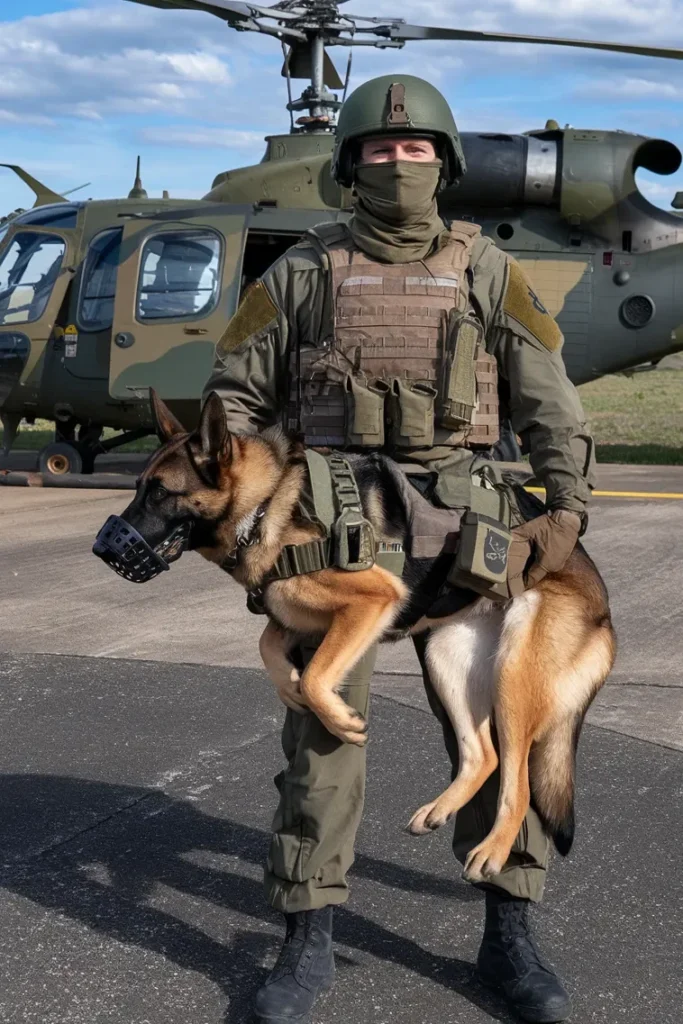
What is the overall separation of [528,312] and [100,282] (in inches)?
418

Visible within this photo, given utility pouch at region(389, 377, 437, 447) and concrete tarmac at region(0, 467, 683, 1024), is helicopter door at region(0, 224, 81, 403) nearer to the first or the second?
concrete tarmac at region(0, 467, 683, 1024)

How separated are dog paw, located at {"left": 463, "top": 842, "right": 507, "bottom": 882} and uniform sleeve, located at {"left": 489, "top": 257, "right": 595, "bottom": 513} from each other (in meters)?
0.85

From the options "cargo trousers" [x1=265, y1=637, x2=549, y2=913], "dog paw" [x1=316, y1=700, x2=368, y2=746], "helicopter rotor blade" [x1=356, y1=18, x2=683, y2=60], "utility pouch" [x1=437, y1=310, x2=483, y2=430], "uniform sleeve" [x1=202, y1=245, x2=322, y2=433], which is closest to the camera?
"dog paw" [x1=316, y1=700, x2=368, y2=746]

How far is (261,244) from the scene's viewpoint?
14.2 m

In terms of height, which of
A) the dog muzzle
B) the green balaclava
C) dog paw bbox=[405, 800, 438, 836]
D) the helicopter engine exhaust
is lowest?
dog paw bbox=[405, 800, 438, 836]

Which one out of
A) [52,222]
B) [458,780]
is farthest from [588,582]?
[52,222]

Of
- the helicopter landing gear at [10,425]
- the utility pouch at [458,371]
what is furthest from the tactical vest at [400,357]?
the helicopter landing gear at [10,425]

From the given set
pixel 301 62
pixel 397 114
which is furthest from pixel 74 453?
pixel 397 114

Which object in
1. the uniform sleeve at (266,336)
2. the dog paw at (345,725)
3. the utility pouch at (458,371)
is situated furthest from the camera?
the uniform sleeve at (266,336)

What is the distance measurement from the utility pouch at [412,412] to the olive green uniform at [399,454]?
0.28 feet

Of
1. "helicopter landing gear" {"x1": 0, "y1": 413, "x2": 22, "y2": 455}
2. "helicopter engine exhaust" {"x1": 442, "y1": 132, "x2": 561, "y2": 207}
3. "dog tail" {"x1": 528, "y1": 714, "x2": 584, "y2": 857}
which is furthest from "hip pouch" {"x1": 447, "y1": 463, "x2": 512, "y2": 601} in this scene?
"helicopter landing gear" {"x1": 0, "y1": 413, "x2": 22, "y2": 455}

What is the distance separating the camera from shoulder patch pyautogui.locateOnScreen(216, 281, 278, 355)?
339cm

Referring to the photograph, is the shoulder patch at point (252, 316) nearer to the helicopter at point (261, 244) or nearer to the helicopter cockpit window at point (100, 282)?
the helicopter at point (261, 244)

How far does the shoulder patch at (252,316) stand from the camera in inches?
133
